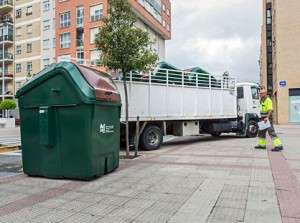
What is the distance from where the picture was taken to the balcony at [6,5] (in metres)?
47.5

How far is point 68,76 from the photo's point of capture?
5.64 metres

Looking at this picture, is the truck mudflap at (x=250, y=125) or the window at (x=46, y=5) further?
the window at (x=46, y=5)

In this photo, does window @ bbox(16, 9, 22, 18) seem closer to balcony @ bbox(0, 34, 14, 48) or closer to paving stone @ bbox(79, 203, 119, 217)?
balcony @ bbox(0, 34, 14, 48)

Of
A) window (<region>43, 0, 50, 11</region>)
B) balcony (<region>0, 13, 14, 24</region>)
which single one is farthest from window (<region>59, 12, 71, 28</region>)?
balcony (<region>0, 13, 14, 24</region>)

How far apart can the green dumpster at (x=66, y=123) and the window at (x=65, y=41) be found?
33901mm

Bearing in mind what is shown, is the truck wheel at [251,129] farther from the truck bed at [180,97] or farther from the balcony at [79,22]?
the balcony at [79,22]

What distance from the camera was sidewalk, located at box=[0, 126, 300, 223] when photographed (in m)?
3.92

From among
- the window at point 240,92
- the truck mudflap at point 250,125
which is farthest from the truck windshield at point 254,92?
the truck mudflap at point 250,125

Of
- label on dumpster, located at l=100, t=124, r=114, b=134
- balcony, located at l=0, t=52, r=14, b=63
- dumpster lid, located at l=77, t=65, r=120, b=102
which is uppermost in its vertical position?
balcony, located at l=0, t=52, r=14, b=63

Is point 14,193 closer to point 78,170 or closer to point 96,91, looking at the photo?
point 78,170

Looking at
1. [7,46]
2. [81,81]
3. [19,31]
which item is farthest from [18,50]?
[81,81]

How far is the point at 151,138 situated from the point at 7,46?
4499cm

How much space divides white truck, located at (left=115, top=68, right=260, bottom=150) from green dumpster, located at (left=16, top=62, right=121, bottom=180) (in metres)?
3.61

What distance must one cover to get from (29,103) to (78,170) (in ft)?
5.45
